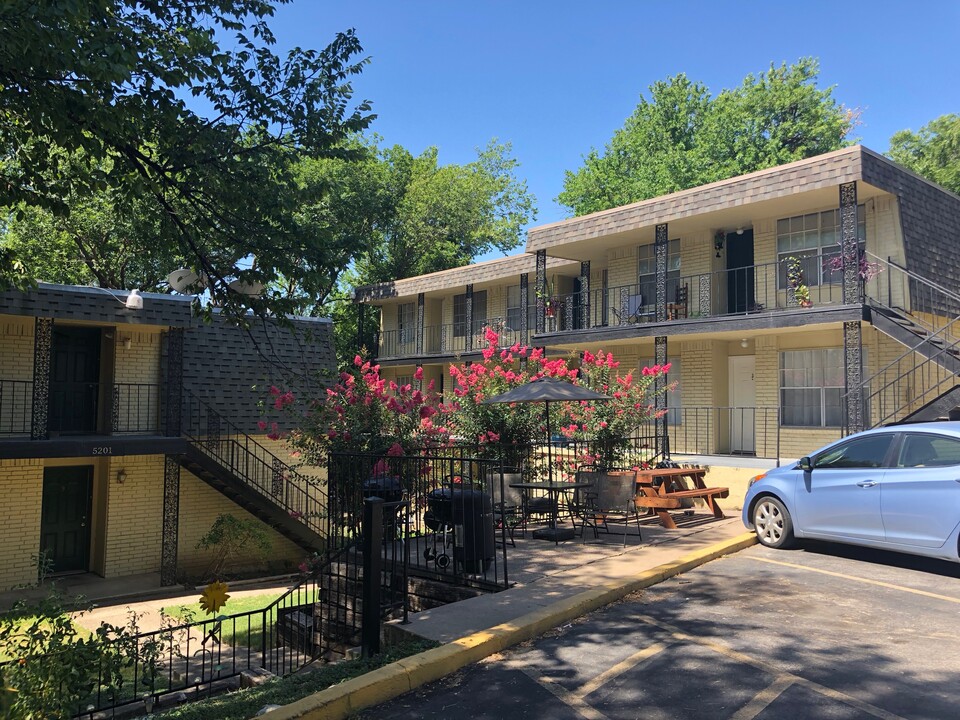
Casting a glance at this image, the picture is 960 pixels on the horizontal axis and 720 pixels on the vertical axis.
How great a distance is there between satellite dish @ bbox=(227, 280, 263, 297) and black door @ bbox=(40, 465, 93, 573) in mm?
9999

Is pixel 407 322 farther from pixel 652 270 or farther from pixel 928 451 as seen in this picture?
pixel 928 451

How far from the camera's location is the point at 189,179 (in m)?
8.55

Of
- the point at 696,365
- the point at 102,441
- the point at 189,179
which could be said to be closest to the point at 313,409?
the point at 189,179

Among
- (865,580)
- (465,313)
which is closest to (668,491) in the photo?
(865,580)

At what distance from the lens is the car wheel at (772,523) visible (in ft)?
28.4

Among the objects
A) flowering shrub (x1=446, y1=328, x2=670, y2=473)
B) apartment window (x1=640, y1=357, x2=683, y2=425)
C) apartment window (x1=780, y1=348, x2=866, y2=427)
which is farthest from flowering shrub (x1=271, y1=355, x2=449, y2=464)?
apartment window (x1=780, y1=348, x2=866, y2=427)

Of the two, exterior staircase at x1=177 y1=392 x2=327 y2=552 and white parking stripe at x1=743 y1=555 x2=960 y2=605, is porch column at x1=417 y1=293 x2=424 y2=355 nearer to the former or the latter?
exterior staircase at x1=177 y1=392 x2=327 y2=552

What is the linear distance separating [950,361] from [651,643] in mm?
9923

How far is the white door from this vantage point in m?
17.2

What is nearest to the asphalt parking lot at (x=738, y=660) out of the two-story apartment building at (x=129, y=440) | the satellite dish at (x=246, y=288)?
the satellite dish at (x=246, y=288)

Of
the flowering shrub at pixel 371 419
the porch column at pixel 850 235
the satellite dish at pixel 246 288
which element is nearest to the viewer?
the satellite dish at pixel 246 288

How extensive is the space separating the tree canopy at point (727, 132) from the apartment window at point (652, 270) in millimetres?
12955

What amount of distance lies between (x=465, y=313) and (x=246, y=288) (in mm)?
19762

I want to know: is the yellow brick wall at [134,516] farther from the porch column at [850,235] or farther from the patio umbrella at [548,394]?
the porch column at [850,235]
